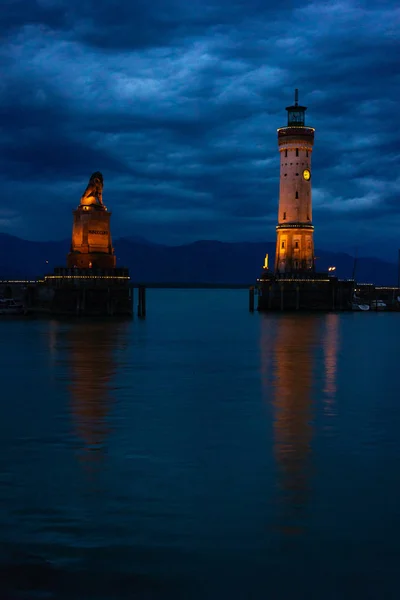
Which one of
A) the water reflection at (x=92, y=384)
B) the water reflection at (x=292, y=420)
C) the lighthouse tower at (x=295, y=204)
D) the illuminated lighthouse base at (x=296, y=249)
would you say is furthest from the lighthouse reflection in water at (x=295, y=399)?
the lighthouse tower at (x=295, y=204)

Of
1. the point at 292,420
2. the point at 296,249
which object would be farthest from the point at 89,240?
the point at 292,420

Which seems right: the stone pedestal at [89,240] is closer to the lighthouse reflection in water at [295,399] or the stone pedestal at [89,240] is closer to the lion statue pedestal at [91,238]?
the lion statue pedestal at [91,238]

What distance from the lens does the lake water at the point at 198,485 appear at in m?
11.4

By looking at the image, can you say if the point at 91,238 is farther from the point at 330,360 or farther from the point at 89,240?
the point at 330,360

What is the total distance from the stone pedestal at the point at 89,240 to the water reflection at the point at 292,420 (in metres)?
36.1

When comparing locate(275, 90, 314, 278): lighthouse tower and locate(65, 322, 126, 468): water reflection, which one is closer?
locate(65, 322, 126, 468): water reflection

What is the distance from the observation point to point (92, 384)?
3256cm

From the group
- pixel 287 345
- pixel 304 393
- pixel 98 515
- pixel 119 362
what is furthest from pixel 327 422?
pixel 287 345

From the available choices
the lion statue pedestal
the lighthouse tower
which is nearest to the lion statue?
the lion statue pedestal

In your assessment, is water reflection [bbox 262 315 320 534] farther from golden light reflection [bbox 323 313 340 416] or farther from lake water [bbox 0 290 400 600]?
golden light reflection [bbox 323 313 340 416]

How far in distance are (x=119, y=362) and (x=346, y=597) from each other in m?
32.4

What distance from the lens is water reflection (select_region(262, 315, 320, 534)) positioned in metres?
15.3

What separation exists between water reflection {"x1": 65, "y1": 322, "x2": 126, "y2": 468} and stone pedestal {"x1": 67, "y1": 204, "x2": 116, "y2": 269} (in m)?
24.1

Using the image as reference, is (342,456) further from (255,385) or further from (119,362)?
(119,362)
